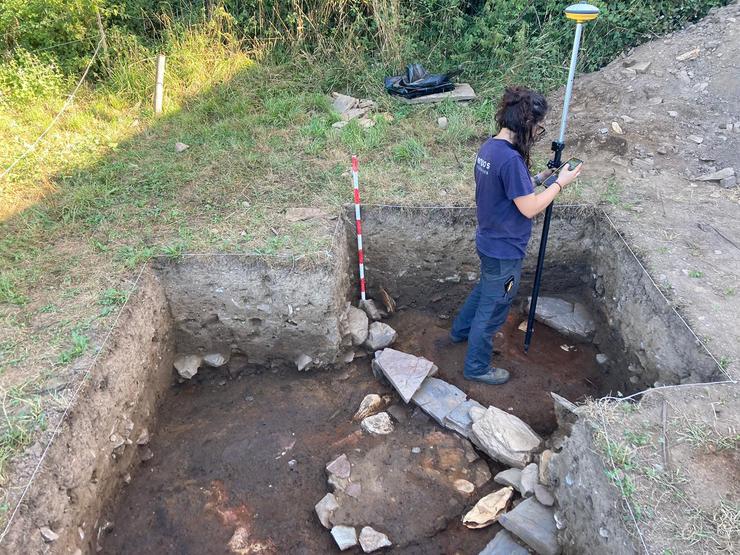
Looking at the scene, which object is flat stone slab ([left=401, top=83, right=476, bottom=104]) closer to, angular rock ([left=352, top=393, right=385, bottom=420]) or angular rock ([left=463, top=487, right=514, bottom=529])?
angular rock ([left=352, top=393, right=385, bottom=420])

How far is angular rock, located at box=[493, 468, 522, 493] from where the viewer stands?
3507 mm

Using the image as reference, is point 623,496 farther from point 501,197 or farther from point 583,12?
point 583,12

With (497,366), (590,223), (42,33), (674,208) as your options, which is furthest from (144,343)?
(42,33)

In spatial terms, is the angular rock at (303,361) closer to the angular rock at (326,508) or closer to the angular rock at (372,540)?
the angular rock at (326,508)

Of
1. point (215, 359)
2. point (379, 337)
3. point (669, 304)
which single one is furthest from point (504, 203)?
point (215, 359)

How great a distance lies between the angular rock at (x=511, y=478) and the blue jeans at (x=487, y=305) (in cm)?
88

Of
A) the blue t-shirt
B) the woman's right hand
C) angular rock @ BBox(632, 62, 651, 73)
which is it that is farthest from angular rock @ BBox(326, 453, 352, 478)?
angular rock @ BBox(632, 62, 651, 73)

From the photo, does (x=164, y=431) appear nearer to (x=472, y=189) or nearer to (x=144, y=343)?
(x=144, y=343)

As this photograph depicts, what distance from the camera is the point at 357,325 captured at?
15.4 ft

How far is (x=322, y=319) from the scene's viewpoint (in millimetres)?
Result: 4375

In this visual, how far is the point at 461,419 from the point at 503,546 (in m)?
0.94

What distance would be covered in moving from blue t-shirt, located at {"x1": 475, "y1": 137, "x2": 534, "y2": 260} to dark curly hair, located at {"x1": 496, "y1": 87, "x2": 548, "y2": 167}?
0.08 metres

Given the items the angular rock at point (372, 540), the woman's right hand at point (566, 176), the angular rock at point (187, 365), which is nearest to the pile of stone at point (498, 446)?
the angular rock at point (372, 540)

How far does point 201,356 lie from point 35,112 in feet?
13.3
